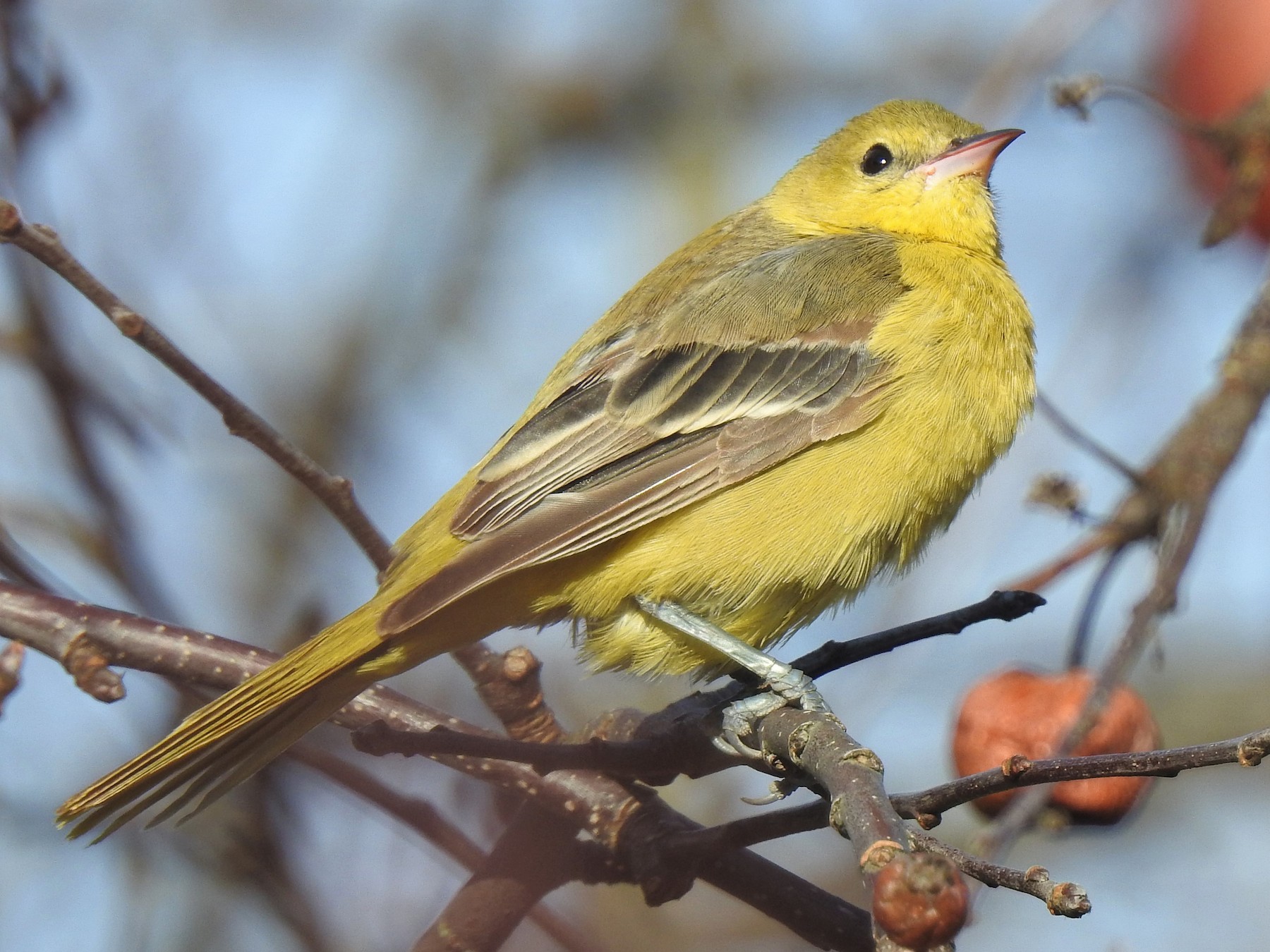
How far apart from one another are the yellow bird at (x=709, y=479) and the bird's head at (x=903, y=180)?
11.5 inches

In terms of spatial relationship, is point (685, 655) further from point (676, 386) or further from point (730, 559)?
point (676, 386)

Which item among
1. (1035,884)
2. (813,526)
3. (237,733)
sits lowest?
(1035,884)

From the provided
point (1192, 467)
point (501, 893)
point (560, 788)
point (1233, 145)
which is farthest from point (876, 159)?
point (501, 893)

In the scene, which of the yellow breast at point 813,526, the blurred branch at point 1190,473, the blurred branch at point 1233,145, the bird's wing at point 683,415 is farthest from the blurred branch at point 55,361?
the blurred branch at point 1233,145

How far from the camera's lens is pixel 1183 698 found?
681cm

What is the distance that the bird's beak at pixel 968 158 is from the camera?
4738 mm

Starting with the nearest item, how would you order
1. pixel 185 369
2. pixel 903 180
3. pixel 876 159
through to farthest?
1. pixel 185 369
2. pixel 903 180
3. pixel 876 159

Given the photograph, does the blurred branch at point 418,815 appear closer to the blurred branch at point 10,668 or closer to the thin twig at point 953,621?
the blurred branch at point 10,668

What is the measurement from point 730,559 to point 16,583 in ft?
5.84

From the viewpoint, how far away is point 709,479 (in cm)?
387

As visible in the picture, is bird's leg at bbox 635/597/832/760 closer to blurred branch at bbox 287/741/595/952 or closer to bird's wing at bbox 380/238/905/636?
bird's wing at bbox 380/238/905/636

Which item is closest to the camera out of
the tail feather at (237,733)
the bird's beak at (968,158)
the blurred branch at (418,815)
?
the blurred branch at (418,815)

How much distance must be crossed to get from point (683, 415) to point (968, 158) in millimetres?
1580

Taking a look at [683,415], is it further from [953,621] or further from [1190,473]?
[1190,473]
